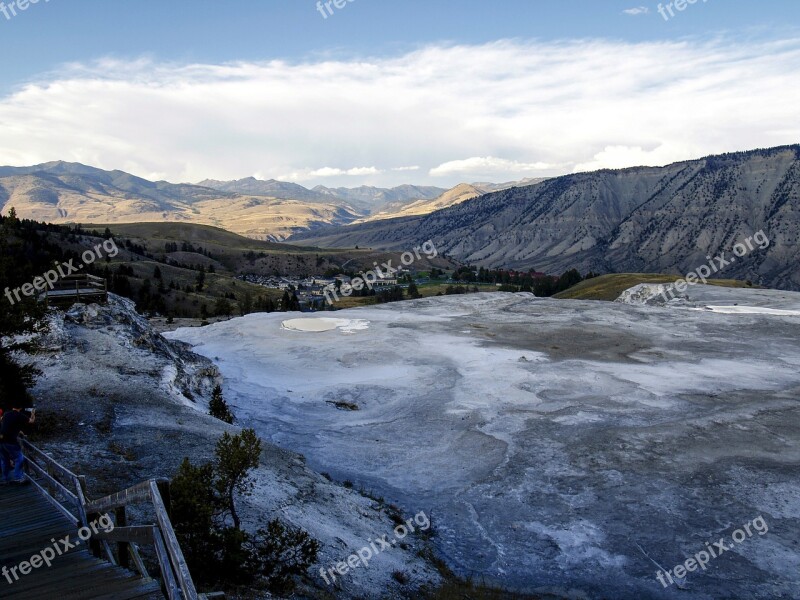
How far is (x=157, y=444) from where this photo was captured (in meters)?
16.3

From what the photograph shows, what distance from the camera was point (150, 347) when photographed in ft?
90.2

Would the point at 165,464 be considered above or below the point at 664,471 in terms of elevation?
above

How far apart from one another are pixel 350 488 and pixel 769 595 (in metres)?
12.1

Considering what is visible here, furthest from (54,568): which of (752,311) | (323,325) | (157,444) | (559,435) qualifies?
(752,311)

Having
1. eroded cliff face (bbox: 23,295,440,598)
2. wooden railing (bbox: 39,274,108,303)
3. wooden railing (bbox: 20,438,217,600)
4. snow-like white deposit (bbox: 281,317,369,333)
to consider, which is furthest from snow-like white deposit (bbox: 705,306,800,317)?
wooden railing (bbox: 20,438,217,600)

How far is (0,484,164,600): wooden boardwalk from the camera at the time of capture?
6773 mm

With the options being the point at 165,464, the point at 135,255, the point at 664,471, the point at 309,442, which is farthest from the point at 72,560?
the point at 135,255

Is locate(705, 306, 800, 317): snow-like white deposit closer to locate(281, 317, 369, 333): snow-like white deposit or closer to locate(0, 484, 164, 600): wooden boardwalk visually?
locate(281, 317, 369, 333): snow-like white deposit

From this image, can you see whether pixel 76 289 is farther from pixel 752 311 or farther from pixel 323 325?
pixel 752 311

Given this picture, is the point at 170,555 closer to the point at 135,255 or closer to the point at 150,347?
the point at 150,347

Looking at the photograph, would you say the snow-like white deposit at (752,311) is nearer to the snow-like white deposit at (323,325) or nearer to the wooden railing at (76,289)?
the snow-like white deposit at (323,325)

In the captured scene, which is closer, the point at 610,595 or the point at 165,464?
the point at 610,595

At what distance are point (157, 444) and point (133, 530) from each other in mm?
10402

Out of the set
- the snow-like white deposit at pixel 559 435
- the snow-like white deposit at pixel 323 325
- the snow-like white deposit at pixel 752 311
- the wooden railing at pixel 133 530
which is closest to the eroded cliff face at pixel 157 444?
the snow-like white deposit at pixel 559 435
